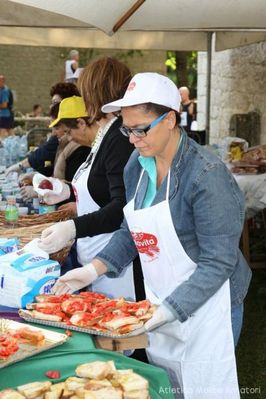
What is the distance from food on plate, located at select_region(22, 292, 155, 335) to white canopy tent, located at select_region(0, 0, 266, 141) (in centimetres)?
167

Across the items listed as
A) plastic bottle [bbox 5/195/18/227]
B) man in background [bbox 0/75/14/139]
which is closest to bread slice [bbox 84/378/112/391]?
plastic bottle [bbox 5/195/18/227]

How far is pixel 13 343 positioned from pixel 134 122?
2.54ft

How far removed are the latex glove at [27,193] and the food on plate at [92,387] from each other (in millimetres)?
1936

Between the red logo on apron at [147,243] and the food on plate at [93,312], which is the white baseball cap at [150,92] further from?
the food on plate at [93,312]

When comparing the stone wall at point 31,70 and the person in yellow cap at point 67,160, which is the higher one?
the stone wall at point 31,70

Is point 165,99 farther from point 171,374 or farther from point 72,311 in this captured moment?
point 171,374

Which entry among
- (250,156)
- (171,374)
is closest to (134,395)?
(171,374)

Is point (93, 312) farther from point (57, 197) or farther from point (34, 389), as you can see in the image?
point (57, 197)

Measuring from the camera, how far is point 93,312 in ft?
6.64

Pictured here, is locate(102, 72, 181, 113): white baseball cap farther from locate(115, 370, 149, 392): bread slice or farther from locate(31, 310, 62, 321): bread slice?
locate(115, 370, 149, 392): bread slice

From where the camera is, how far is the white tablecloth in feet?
17.4

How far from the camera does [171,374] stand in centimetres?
223

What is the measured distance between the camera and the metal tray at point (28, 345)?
1681 millimetres

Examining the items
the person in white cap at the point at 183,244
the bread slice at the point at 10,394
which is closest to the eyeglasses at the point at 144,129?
the person in white cap at the point at 183,244
